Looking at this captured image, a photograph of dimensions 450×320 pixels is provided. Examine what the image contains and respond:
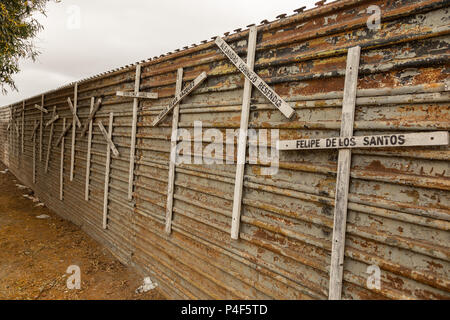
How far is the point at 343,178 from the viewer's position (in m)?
2.53

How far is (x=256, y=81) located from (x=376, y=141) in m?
1.66

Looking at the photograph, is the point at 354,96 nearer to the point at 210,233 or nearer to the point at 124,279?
the point at 210,233

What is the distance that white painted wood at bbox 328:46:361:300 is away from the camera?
251 centimetres

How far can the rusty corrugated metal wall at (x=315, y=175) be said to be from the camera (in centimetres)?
217

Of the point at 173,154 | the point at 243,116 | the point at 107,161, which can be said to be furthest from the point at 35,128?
the point at 243,116

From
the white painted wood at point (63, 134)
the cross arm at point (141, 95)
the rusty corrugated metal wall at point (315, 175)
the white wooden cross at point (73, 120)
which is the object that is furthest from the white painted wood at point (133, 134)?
the white painted wood at point (63, 134)

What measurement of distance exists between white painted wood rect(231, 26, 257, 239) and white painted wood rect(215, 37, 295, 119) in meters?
0.07

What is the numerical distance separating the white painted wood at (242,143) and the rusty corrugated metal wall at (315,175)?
0.10 meters

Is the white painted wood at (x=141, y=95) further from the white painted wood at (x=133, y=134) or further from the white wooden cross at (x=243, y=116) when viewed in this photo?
the white wooden cross at (x=243, y=116)

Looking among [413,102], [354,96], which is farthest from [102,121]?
[413,102]

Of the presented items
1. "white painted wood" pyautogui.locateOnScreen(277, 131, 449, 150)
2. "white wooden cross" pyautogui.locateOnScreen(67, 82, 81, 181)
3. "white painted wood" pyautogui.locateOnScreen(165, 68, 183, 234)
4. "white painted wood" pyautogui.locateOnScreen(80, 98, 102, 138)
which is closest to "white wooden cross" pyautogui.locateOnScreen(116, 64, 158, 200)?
"white painted wood" pyautogui.locateOnScreen(165, 68, 183, 234)

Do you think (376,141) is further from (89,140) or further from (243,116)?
(89,140)

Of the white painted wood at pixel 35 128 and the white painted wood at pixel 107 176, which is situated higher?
the white painted wood at pixel 35 128

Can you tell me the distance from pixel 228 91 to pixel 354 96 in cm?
187
